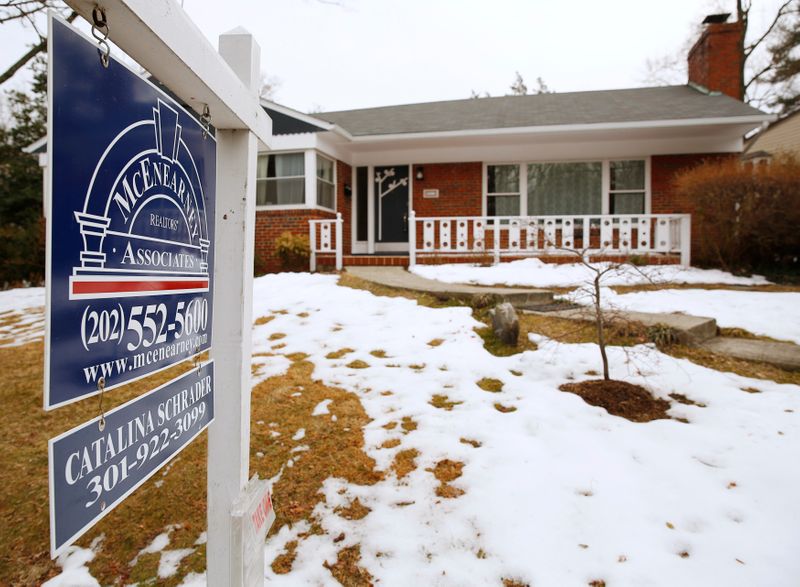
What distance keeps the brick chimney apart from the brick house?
0.03m

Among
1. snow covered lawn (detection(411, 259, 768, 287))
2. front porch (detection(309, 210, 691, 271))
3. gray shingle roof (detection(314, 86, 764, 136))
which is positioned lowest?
snow covered lawn (detection(411, 259, 768, 287))

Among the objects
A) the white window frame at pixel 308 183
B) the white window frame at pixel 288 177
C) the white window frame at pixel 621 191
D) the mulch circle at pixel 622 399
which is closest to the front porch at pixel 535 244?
the white window frame at pixel 308 183

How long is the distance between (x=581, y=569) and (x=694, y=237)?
10303 millimetres

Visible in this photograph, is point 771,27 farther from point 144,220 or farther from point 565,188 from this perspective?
point 144,220

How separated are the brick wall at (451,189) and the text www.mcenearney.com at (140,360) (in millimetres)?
11429

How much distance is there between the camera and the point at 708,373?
12.7ft

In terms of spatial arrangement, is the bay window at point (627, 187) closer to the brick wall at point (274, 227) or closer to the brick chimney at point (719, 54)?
the brick chimney at point (719, 54)

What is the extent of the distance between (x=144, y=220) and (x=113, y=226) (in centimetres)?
12

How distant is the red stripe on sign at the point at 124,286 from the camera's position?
35.9 inches

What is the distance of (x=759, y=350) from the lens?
14.5 ft

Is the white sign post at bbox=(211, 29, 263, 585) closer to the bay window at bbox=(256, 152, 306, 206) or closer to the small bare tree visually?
the small bare tree

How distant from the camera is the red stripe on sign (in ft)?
2.99

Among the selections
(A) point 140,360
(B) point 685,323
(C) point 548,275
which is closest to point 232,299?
(A) point 140,360

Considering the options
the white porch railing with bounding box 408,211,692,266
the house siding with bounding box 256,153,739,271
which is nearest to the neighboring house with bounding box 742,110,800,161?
the house siding with bounding box 256,153,739,271
